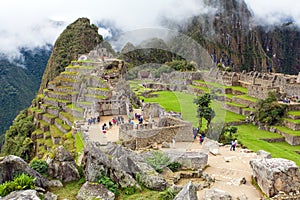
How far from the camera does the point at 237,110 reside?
38562 mm

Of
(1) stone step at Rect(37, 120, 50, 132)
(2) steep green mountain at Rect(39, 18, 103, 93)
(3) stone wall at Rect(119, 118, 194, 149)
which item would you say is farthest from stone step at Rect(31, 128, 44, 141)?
(2) steep green mountain at Rect(39, 18, 103, 93)

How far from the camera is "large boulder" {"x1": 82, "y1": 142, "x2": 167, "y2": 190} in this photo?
10.7 metres

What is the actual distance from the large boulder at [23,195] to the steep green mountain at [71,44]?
4788cm

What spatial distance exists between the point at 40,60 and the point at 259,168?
68202 millimetres

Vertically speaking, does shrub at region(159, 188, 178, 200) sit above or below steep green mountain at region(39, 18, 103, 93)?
below

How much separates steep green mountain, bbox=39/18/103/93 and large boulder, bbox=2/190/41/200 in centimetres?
4788

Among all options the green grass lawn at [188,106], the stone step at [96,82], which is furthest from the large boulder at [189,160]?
the stone step at [96,82]

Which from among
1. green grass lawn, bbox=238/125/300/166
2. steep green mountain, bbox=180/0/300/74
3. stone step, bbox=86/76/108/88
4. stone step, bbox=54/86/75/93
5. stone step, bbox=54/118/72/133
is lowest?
green grass lawn, bbox=238/125/300/166

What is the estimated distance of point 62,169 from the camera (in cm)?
1088

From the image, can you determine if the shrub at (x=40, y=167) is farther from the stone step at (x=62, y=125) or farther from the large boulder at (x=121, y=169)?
the stone step at (x=62, y=125)

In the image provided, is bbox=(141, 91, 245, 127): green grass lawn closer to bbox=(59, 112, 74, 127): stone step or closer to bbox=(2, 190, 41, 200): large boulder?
bbox=(59, 112, 74, 127): stone step

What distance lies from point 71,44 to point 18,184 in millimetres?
57504

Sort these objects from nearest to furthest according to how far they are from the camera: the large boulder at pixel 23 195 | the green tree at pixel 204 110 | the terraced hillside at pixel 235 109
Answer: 1. the large boulder at pixel 23 195
2. the green tree at pixel 204 110
3. the terraced hillside at pixel 235 109

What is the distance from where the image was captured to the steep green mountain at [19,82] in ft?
172
